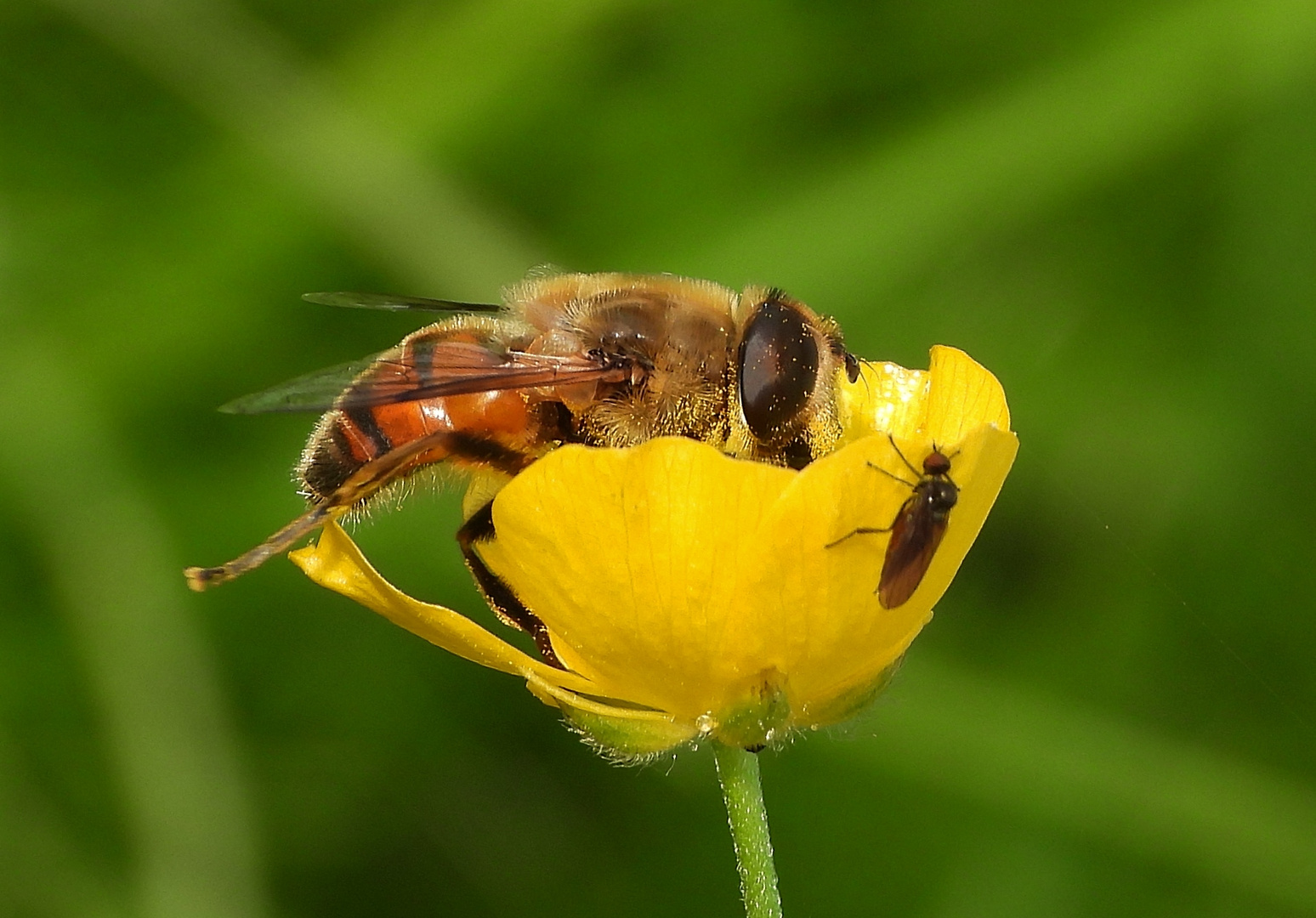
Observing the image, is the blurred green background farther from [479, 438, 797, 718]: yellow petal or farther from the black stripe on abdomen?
[479, 438, 797, 718]: yellow petal

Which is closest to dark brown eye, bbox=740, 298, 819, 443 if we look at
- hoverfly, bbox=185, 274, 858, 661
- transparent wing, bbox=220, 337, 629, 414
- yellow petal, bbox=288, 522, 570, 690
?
hoverfly, bbox=185, 274, 858, 661

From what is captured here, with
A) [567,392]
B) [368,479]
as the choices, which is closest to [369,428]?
[368,479]

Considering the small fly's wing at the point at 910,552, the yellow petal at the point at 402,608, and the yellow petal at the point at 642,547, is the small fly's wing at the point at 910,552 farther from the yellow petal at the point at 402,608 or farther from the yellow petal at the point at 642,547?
the yellow petal at the point at 402,608

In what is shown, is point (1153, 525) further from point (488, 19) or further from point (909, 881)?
point (488, 19)

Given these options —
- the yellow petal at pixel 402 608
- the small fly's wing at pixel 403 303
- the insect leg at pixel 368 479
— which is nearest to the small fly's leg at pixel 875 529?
the yellow petal at pixel 402 608

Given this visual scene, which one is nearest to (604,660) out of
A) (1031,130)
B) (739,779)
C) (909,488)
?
(739,779)

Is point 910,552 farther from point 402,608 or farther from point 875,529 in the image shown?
point 402,608

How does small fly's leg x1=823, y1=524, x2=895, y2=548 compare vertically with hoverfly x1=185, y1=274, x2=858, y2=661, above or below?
below
